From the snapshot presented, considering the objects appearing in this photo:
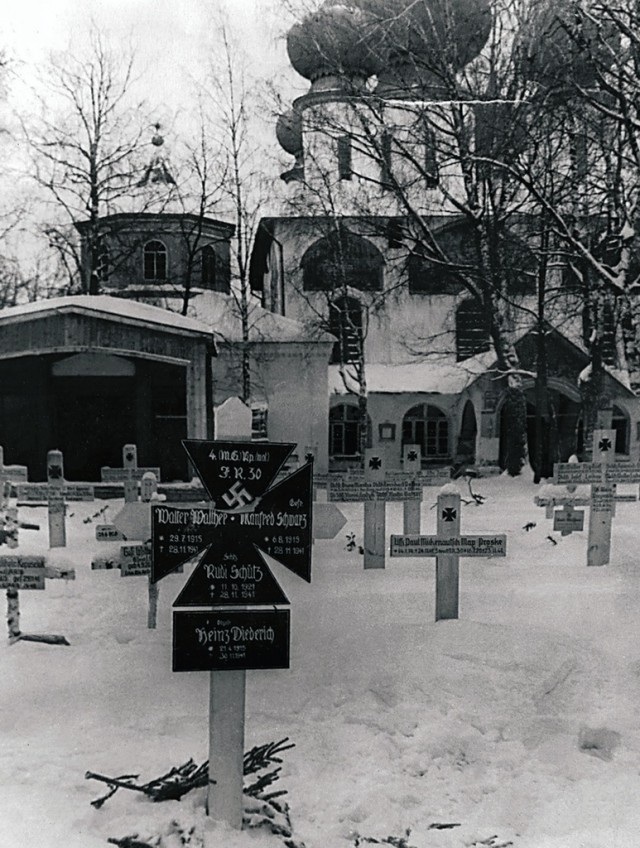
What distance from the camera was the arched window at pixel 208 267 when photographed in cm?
2039

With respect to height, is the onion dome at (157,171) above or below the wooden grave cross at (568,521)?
above

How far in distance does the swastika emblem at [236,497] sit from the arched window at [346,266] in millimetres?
14894

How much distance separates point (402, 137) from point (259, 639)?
1477 cm

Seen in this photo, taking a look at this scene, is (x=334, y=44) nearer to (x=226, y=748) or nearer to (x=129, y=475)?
(x=129, y=475)

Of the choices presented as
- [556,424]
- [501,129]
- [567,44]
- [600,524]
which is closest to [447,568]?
[600,524]

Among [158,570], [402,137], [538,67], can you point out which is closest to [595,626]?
[158,570]

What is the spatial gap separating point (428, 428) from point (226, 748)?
17.1 metres

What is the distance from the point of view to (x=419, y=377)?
Answer: 64.1 ft

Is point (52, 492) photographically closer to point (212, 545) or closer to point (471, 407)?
point (212, 545)

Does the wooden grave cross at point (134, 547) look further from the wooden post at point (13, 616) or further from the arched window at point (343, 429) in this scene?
the arched window at point (343, 429)

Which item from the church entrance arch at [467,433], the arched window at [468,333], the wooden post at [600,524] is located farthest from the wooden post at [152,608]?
the arched window at [468,333]

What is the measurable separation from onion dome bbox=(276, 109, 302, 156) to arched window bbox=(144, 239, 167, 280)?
4299mm

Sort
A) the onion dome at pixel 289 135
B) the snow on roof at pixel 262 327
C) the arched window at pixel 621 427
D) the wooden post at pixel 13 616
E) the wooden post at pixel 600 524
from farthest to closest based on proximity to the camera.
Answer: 1. the arched window at pixel 621 427
2. the snow on roof at pixel 262 327
3. the onion dome at pixel 289 135
4. the wooden post at pixel 600 524
5. the wooden post at pixel 13 616

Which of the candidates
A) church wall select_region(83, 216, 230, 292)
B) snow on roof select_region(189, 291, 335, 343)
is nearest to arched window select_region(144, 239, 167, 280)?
church wall select_region(83, 216, 230, 292)
